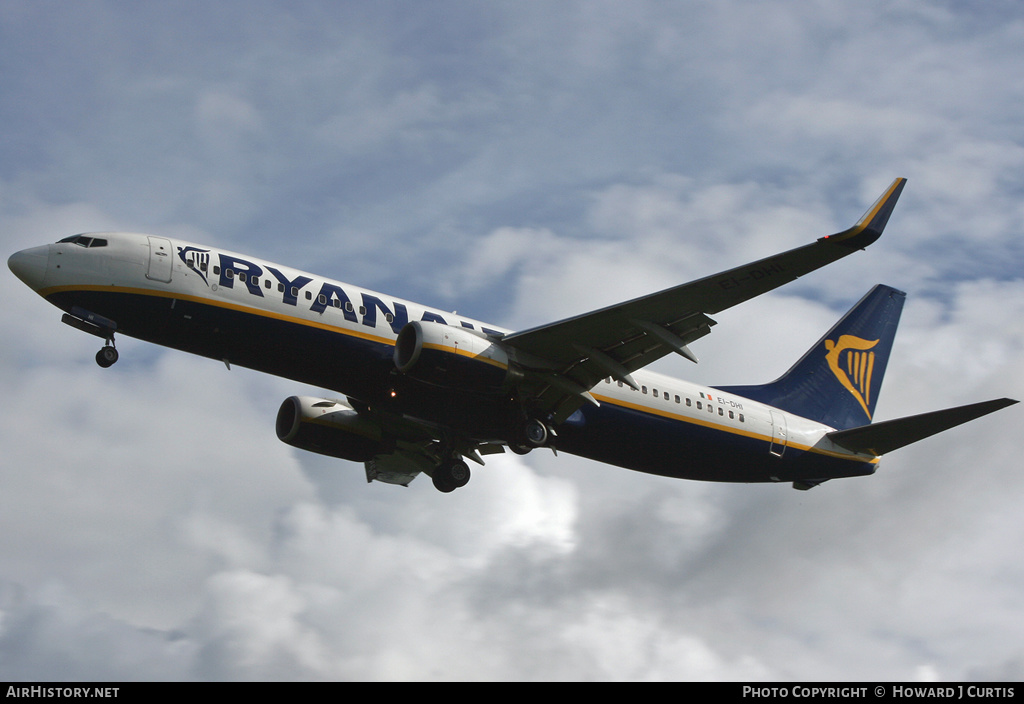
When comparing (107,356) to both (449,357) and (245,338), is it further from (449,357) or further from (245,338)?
(449,357)

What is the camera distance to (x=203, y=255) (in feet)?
88.1

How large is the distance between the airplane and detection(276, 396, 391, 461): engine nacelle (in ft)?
0.15

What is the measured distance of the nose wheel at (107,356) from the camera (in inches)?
1036

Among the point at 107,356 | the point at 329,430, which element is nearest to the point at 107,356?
the point at 107,356

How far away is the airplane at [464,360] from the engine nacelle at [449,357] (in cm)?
4

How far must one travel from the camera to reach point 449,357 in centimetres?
2641

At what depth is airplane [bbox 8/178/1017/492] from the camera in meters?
26.0

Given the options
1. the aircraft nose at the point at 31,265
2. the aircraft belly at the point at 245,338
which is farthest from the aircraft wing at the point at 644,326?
the aircraft nose at the point at 31,265

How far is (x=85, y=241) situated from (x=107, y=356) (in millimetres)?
3017

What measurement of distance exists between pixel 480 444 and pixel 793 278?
11.8m

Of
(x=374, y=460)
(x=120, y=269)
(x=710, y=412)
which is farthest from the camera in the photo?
(x=374, y=460)

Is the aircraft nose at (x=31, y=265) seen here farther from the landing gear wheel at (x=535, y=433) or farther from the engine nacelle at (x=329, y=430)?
the landing gear wheel at (x=535, y=433)
